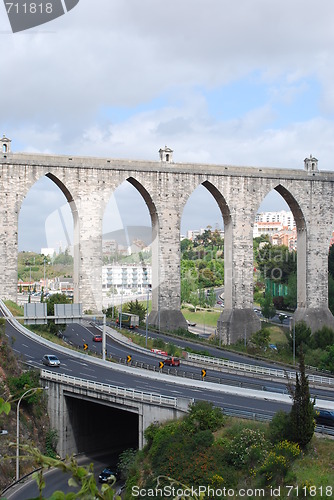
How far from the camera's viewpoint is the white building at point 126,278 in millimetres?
76688

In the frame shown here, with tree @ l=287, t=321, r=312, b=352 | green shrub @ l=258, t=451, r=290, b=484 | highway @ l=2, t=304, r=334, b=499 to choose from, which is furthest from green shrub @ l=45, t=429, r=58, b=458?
tree @ l=287, t=321, r=312, b=352

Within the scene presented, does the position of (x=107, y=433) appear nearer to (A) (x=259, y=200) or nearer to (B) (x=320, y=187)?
(A) (x=259, y=200)

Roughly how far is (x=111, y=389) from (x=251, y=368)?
1578cm

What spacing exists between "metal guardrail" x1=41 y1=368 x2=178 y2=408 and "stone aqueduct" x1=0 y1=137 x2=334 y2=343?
17.5m

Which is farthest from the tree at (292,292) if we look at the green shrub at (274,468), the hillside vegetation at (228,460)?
the green shrub at (274,468)

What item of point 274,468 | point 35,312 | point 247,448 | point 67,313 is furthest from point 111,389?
point 67,313

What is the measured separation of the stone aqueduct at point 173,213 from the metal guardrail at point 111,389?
687 inches

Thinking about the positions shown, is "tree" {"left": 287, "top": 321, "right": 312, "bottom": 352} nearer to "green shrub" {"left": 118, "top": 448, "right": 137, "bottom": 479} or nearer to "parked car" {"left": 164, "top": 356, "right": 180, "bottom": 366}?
"parked car" {"left": 164, "top": 356, "right": 180, "bottom": 366}

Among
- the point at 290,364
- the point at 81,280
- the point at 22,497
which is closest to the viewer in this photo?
the point at 22,497

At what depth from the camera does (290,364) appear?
48.7 metres

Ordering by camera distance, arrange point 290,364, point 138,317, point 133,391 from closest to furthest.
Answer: point 133,391, point 290,364, point 138,317

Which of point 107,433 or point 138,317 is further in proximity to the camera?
point 138,317

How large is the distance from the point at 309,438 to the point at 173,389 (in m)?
10.3

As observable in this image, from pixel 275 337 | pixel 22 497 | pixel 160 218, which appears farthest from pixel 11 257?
pixel 275 337
